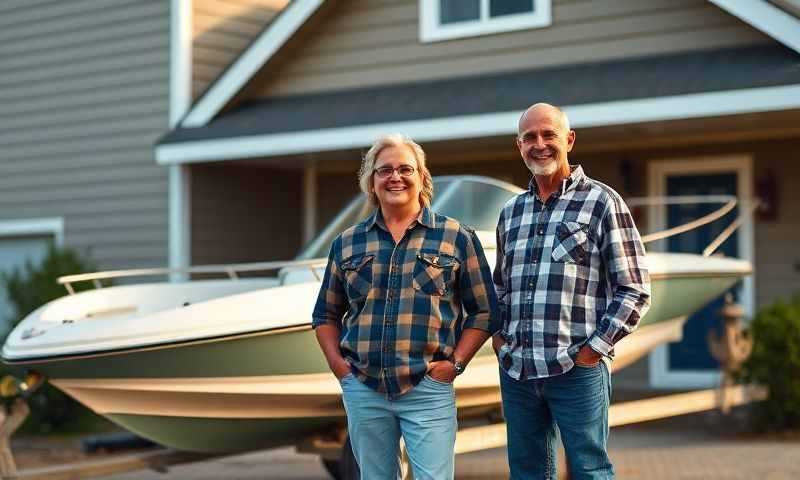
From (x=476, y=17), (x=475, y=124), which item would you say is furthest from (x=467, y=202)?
(x=476, y=17)

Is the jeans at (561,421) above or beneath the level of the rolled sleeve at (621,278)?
beneath

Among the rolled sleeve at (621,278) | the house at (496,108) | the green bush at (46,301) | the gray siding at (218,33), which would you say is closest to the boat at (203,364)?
the rolled sleeve at (621,278)

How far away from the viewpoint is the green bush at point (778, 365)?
9.54 meters

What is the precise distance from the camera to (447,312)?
13.3 feet

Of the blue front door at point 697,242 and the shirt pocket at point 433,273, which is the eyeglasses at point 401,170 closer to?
the shirt pocket at point 433,273

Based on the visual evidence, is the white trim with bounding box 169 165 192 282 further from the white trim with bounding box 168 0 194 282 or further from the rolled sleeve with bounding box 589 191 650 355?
the rolled sleeve with bounding box 589 191 650 355

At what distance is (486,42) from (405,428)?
730cm

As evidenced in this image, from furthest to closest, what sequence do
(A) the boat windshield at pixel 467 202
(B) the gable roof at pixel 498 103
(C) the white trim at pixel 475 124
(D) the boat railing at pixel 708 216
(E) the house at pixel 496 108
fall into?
(E) the house at pixel 496 108, (B) the gable roof at pixel 498 103, (C) the white trim at pixel 475 124, (D) the boat railing at pixel 708 216, (A) the boat windshield at pixel 467 202

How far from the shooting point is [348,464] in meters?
6.20

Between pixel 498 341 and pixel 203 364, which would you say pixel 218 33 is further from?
pixel 498 341

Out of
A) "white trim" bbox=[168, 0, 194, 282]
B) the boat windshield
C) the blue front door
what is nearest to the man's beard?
the boat windshield

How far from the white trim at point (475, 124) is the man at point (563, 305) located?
16.2 ft

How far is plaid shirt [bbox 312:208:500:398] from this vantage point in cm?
397

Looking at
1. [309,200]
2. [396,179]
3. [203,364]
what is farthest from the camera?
[309,200]
